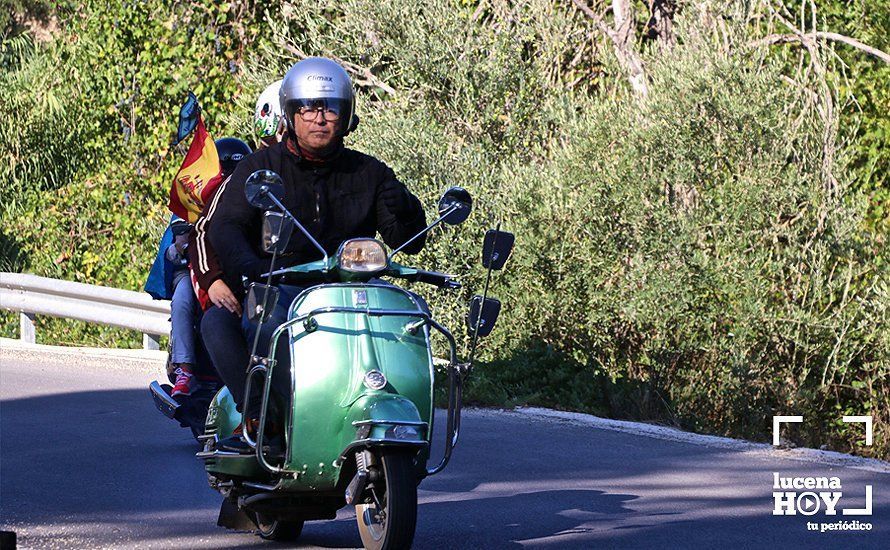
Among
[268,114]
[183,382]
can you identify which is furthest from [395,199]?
[183,382]

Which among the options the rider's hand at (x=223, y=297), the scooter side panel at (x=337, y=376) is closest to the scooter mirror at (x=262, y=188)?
the scooter side panel at (x=337, y=376)

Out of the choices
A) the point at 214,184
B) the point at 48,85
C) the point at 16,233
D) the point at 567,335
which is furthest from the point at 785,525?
the point at 48,85

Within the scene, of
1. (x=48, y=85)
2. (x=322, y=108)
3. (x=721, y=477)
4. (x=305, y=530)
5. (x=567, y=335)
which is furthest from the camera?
(x=48, y=85)

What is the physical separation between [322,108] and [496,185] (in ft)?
22.5

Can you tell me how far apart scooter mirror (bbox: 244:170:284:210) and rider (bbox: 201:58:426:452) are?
44cm

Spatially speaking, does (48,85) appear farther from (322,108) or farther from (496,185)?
(322,108)

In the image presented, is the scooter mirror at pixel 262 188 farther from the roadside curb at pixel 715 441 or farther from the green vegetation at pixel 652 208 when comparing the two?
the green vegetation at pixel 652 208

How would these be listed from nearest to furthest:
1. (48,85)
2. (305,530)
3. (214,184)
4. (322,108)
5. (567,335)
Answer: (322,108) < (305,530) < (214,184) < (567,335) < (48,85)

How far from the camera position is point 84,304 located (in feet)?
49.2

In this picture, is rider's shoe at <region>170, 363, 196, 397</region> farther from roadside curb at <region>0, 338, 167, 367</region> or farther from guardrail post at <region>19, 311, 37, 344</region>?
guardrail post at <region>19, 311, 37, 344</region>

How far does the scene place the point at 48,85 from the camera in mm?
21688

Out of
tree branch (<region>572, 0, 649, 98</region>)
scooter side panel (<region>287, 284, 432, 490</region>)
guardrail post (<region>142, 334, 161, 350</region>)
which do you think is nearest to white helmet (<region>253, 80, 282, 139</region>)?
scooter side panel (<region>287, 284, 432, 490</region>)

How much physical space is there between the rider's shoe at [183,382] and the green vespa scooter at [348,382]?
2.81 m

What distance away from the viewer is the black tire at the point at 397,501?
5.51 meters
